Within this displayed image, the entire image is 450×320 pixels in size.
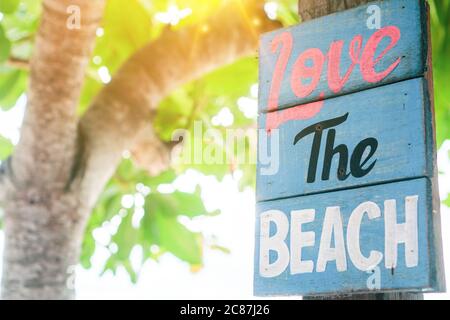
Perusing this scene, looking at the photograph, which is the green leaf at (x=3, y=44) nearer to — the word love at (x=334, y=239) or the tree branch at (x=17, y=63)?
the tree branch at (x=17, y=63)

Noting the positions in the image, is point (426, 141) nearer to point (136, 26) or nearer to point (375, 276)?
point (375, 276)

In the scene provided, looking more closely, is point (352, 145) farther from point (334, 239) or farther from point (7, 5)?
point (7, 5)

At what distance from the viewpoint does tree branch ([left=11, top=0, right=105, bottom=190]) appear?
6.88ft

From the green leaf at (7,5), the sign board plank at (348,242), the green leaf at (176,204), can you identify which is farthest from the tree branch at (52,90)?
the sign board plank at (348,242)

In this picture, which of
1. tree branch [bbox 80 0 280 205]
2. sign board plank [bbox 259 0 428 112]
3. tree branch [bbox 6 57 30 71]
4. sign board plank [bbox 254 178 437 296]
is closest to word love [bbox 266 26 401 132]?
sign board plank [bbox 259 0 428 112]

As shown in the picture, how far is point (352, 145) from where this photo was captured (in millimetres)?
1188

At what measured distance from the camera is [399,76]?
1174 mm

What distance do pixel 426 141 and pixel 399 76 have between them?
0.13 meters

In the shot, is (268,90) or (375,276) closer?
(375,276)

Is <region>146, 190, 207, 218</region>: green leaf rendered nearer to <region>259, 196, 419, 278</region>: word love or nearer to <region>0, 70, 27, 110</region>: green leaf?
<region>0, 70, 27, 110</region>: green leaf

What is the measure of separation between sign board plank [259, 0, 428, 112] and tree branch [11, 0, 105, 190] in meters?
0.91

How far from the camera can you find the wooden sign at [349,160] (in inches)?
43.1

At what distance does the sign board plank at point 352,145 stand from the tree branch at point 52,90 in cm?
99
